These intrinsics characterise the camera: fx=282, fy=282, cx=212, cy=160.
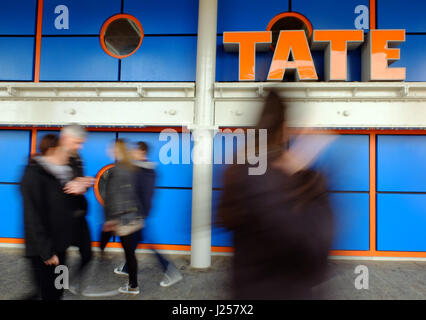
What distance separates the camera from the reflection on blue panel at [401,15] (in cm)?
522

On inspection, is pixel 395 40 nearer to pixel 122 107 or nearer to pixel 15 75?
pixel 122 107

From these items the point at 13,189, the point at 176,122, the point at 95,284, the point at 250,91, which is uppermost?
the point at 250,91

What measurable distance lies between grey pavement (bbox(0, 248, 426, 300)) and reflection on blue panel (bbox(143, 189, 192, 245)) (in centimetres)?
38

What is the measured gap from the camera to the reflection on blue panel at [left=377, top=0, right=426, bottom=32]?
5219 mm

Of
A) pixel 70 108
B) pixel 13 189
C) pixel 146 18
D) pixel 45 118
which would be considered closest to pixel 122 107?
pixel 70 108

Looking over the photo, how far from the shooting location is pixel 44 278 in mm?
2369

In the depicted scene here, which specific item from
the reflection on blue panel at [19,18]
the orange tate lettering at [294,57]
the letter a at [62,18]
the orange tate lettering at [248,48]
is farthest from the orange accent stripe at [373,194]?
the reflection on blue panel at [19,18]

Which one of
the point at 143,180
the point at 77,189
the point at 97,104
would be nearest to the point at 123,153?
the point at 143,180

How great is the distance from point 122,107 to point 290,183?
4.38 metres

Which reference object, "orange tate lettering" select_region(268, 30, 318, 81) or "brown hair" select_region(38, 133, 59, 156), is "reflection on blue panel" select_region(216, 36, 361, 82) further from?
"brown hair" select_region(38, 133, 59, 156)

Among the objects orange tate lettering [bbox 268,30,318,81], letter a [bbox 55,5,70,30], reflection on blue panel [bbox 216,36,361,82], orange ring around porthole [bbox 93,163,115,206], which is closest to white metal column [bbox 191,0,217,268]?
reflection on blue panel [bbox 216,36,361,82]

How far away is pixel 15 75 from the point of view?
5680mm

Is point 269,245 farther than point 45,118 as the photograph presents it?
No

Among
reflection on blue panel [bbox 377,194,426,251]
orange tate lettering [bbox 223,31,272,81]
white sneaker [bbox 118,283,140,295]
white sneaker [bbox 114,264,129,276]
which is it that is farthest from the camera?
reflection on blue panel [bbox 377,194,426,251]
